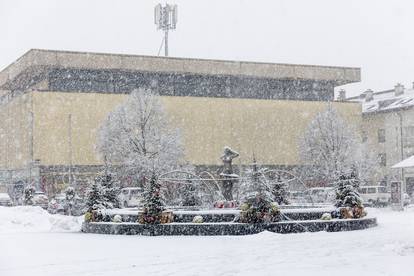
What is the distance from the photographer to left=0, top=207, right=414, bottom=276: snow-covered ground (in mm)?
12750

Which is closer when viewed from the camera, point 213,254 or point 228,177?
point 213,254

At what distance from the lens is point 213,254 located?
15352mm

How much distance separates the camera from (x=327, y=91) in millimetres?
66312

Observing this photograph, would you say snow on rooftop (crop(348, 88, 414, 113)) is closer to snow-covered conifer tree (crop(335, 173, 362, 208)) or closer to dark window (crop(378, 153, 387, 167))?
dark window (crop(378, 153, 387, 167))

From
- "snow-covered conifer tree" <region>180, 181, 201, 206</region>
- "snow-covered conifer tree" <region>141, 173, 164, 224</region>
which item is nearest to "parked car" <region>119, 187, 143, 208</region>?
"snow-covered conifer tree" <region>180, 181, 201, 206</region>

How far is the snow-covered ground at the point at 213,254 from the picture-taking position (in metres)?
12.8

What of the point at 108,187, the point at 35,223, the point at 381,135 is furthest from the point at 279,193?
the point at 381,135

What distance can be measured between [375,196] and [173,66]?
20516 millimetres

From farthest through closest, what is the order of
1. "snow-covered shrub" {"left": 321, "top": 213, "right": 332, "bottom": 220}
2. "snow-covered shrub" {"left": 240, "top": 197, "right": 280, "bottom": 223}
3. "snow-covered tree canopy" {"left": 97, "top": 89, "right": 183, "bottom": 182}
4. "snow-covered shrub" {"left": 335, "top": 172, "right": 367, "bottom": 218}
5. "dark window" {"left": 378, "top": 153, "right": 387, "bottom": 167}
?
"dark window" {"left": 378, "top": 153, "right": 387, "bottom": 167}
"snow-covered tree canopy" {"left": 97, "top": 89, "right": 183, "bottom": 182}
"snow-covered shrub" {"left": 335, "top": 172, "right": 367, "bottom": 218}
"snow-covered shrub" {"left": 321, "top": 213, "right": 332, "bottom": 220}
"snow-covered shrub" {"left": 240, "top": 197, "right": 280, "bottom": 223}

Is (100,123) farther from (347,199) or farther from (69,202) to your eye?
(347,199)

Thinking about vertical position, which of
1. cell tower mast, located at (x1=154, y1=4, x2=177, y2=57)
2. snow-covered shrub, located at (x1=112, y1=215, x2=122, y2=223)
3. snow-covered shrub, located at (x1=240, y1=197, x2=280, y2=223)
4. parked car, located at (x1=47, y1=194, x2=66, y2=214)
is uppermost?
cell tower mast, located at (x1=154, y1=4, x2=177, y2=57)

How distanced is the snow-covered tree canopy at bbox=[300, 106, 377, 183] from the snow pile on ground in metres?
30.0

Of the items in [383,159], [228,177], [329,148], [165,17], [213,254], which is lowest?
[213,254]

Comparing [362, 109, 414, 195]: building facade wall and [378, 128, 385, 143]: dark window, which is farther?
[378, 128, 385, 143]: dark window
